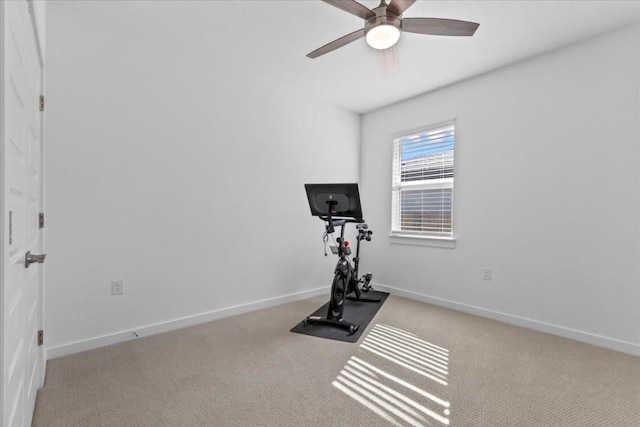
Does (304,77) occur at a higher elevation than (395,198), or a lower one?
higher

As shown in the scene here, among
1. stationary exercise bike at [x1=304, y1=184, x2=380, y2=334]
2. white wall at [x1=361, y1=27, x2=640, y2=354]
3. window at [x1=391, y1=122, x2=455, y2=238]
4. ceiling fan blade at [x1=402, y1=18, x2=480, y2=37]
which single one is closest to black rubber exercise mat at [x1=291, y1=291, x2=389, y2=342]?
stationary exercise bike at [x1=304, y1=184, x2=380, y2=334]

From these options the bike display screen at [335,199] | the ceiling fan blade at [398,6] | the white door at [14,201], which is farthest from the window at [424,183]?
the white door at [14,201]

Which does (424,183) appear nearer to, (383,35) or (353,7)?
(383,35)

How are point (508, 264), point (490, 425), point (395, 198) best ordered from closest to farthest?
point (490, 425)
point (508, 264)
point (395, 198)

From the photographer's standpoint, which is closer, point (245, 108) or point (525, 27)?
point (525, 27)

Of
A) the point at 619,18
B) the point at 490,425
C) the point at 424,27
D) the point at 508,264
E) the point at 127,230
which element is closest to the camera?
the point at 490,425

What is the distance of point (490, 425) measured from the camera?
157 centimetres

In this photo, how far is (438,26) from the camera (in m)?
1.97

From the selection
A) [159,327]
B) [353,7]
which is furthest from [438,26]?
[159,327]

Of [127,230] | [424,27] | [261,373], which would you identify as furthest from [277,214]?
[424,27]

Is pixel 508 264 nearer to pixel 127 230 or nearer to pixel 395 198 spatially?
pixel 395 198

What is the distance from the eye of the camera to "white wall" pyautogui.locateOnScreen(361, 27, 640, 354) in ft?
8.15

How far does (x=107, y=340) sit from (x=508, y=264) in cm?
372

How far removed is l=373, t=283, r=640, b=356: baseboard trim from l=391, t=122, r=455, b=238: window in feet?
2.58
